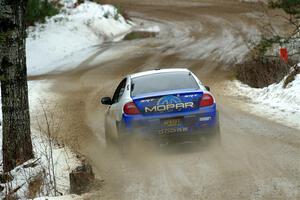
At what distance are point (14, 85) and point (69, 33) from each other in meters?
21.9

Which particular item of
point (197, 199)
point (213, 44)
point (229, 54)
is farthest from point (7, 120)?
point (213, 44)

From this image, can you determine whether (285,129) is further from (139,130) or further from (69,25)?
(69,25)

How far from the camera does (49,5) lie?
1352 inches

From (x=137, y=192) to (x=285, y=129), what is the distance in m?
5.28

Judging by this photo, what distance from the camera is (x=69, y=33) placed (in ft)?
107

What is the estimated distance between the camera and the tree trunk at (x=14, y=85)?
10.6 meters

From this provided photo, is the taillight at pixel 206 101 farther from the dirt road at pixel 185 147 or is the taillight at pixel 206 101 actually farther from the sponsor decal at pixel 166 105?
the dirt road at pixel 185 147

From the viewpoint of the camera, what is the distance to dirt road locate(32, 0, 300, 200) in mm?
9391

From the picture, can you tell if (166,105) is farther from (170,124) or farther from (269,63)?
(269,63)

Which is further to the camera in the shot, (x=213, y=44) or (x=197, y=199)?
(x=213, y=44)

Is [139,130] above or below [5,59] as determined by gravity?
below

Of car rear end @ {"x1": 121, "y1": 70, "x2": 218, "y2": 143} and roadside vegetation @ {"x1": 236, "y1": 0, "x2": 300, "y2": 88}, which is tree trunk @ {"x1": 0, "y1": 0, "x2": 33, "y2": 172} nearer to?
car rear end @ {"x1": 121, "y1": 70, "x2": 218, "y2": 143}

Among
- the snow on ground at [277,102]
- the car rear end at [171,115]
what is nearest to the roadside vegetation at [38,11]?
the snow on ground at [277,102]

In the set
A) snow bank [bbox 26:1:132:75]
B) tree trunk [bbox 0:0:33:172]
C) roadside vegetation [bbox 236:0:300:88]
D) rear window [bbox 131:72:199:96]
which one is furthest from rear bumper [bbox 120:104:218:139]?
snow bank [bbox 26:1:132:75]
